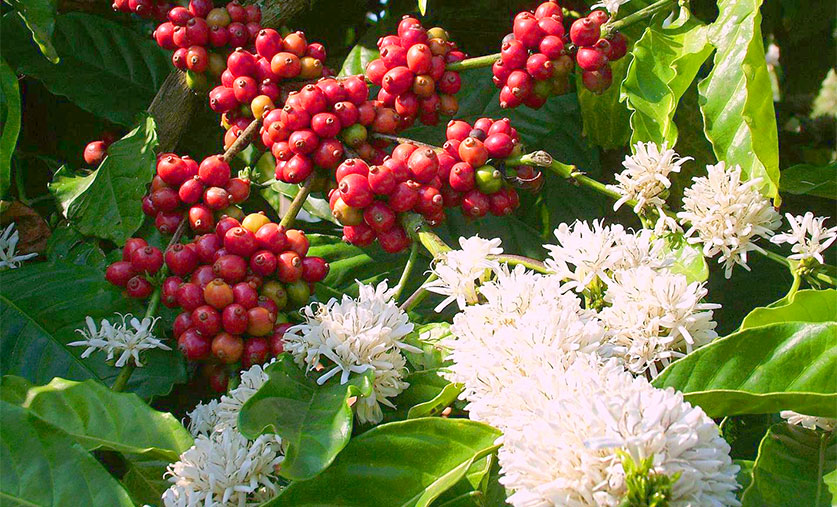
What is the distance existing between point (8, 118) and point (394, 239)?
55 centimetres

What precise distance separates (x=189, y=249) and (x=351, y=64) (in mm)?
565

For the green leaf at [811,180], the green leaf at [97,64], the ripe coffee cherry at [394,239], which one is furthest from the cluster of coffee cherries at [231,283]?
the green leaf at [811,180]

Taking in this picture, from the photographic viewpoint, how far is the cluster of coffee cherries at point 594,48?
A: 3.92ft

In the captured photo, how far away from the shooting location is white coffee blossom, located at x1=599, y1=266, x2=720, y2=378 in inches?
35.2

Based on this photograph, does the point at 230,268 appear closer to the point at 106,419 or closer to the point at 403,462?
the point at 106,419

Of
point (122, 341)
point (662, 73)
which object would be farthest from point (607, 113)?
point (122, 341)

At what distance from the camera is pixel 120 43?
1.58m

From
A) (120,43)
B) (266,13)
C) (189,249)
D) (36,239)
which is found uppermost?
(266,13)

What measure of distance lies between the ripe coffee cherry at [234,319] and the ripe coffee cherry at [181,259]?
0.11m

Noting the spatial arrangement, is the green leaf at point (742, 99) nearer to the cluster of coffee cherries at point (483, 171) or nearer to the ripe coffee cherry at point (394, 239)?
the cluster of coffee cherries at point (483, 171)

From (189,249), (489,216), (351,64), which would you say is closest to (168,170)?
(189,249)

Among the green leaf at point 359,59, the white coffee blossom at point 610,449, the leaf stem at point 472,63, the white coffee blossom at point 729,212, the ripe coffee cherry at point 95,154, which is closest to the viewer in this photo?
the white coffee blossom at point 610,449

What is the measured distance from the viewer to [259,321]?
1064 millimetres

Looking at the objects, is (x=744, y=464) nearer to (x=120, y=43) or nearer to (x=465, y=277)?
(x=465, y=277)
